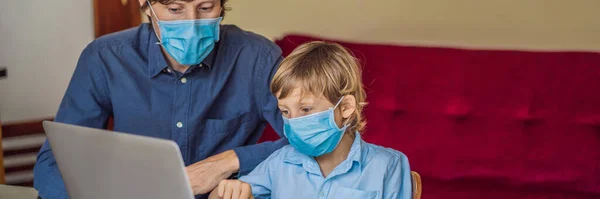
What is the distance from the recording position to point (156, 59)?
1.79m

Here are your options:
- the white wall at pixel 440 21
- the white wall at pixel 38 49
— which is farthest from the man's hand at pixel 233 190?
the white wall at pixel 38 49

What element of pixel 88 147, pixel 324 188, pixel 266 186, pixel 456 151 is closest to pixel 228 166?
pixel 266 186

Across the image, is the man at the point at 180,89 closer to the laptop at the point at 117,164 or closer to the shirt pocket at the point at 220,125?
the shirt pocket at the point at 220,125

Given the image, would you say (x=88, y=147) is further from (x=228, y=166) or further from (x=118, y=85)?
(x=118, y=85)

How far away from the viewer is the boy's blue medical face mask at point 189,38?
171 cm

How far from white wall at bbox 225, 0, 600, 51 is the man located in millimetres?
1065

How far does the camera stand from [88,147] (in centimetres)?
120

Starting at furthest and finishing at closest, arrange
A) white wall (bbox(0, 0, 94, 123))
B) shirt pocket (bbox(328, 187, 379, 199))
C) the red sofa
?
white wall (bbox(0, 0, 94, 123)) → the red sofa → shirt pocket (bbox(328, 187, 379, 199))

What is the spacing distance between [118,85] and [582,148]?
141cm

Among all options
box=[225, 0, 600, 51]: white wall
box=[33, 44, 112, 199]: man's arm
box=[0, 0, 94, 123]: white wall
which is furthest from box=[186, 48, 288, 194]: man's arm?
box=[0, 0, 94, 123]: white wall

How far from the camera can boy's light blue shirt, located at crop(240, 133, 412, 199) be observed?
1.61 metres

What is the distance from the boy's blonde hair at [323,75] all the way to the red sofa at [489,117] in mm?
868

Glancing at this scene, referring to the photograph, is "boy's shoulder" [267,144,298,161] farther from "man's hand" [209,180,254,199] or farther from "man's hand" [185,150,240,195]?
"man's hand" [209,180,254,199]

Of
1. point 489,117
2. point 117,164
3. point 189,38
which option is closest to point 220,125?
point 189,38
